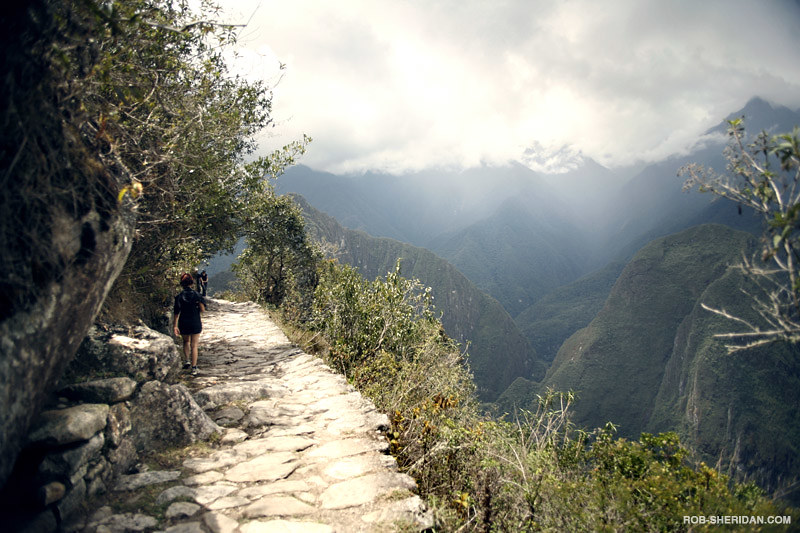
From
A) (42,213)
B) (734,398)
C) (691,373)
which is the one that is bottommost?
(734,398)

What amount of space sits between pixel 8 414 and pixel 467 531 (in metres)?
3.52

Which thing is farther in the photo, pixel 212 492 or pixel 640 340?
pixel 640 340

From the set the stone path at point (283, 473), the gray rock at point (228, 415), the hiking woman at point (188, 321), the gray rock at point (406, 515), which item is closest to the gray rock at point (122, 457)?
the stone path at point (283, 473)

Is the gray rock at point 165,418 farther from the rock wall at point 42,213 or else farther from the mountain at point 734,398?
the mountain at point 734,398

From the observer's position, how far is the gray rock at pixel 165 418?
3.72m

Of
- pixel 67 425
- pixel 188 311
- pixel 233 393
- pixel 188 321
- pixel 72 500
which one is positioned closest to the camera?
pixel 72 500

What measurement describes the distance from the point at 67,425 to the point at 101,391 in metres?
0.69

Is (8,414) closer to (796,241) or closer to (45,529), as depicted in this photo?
(45,529)

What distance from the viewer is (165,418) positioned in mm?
3947

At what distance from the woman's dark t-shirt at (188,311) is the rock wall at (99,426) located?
225 cm

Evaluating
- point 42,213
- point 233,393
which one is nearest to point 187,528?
point 42,213

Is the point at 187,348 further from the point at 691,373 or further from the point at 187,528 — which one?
the point at 691,373

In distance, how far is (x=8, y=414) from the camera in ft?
7.64

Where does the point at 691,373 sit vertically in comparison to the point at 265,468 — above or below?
below
